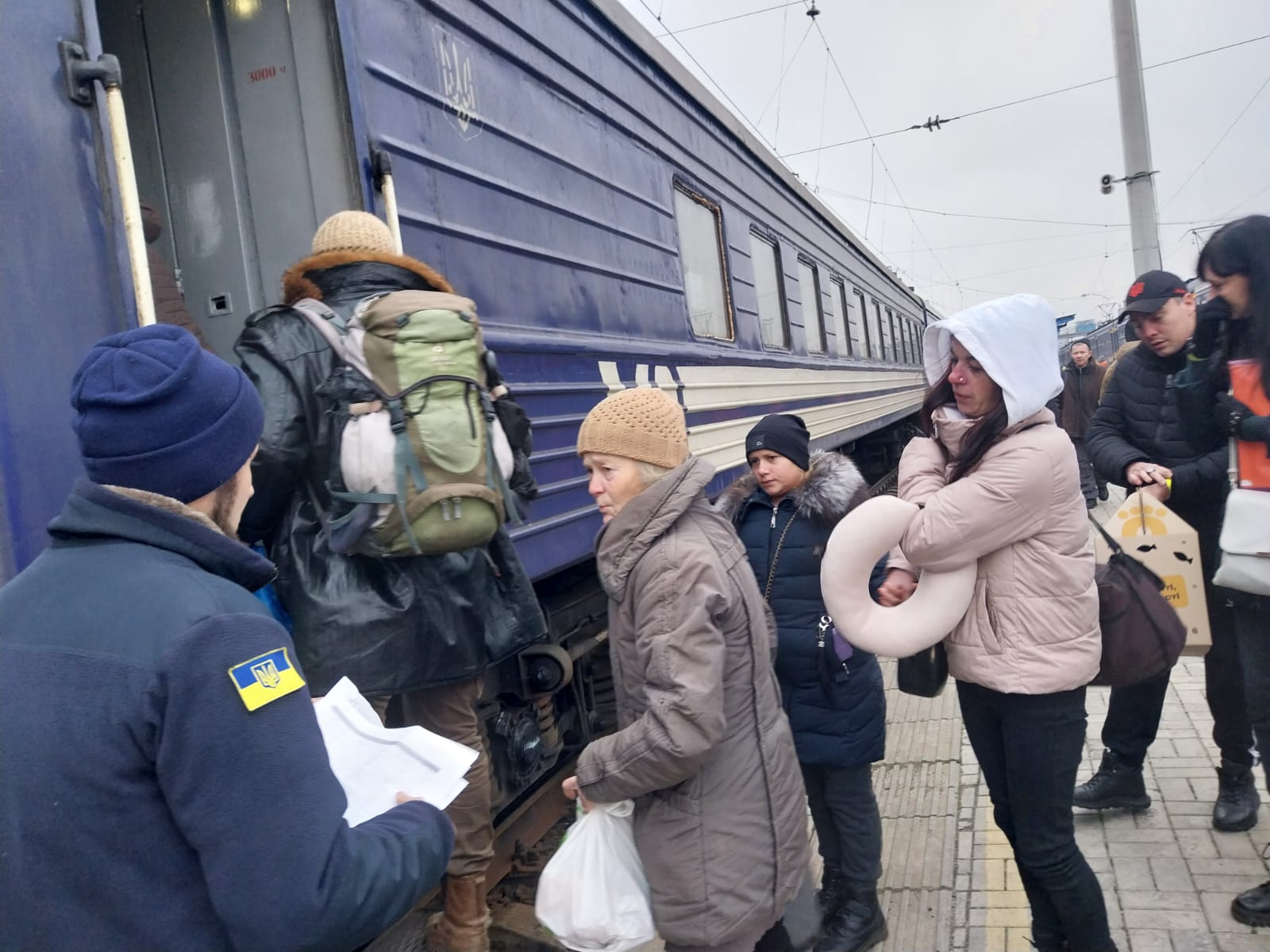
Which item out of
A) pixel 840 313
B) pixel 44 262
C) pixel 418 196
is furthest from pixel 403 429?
pixel 840 313

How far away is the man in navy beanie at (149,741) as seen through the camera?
977 mm

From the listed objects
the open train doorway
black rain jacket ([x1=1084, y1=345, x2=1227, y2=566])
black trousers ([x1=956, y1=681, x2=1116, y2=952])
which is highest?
the open train doorway

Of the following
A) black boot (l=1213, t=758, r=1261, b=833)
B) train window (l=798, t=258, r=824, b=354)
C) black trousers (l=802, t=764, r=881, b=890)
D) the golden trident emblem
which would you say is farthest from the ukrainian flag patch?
train window (l=798, t=258, r=824, b=354)

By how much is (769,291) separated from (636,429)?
15.4 ft

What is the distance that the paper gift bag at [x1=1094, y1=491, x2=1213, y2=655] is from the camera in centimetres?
264

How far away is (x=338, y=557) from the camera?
2066 millimetres

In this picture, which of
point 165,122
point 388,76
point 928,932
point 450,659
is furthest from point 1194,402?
point 165,122

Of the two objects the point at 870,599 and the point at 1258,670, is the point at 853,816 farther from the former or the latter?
the point at 1258,670

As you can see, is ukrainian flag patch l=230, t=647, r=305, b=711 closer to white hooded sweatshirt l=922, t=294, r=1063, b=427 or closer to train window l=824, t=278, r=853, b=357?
white hooded sweatshirt l=922, t=294, r=1063, b=427

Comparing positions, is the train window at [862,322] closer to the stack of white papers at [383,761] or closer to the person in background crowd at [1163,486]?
the person in background crowd at [1163,486]

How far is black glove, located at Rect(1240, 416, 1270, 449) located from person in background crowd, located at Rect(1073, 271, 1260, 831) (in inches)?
13.8

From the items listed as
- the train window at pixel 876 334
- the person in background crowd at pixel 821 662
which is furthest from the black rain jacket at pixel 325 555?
the train window at pixel 876 334

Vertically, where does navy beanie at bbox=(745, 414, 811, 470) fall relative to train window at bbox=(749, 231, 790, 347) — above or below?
below

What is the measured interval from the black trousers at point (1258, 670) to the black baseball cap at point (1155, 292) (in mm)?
890
